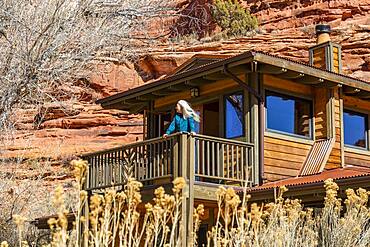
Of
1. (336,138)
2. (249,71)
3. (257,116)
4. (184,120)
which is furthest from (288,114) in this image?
(184,120)

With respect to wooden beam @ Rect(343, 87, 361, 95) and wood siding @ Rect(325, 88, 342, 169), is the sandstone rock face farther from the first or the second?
wood siding @ Rect(325, 88, 342, 169)

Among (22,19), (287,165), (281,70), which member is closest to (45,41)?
(22,19)

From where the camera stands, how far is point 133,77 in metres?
32.3

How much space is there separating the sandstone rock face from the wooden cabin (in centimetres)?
1360

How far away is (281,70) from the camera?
43.6ft

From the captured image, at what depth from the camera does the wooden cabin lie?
1247 centimetres

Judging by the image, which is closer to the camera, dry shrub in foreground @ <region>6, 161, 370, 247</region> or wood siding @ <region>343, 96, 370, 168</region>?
dry shrub in foreground @ <region>6, 161, 370, 247</region>

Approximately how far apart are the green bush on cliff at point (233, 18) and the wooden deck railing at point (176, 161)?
23388mm

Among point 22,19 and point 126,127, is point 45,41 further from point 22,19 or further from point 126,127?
point 126,127

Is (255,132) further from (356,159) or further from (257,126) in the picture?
(356,159)

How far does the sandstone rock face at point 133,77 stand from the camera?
29.4 metres

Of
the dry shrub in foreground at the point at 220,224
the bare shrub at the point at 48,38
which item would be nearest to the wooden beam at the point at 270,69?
the bare shrub at the point at 48,38

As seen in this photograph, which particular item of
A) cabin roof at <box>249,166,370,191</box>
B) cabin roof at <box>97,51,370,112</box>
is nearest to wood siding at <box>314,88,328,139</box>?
cabin roof at <box>97,51,370,112</box>

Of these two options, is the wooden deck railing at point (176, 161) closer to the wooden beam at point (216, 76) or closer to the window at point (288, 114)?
the window at point (288, 114)
